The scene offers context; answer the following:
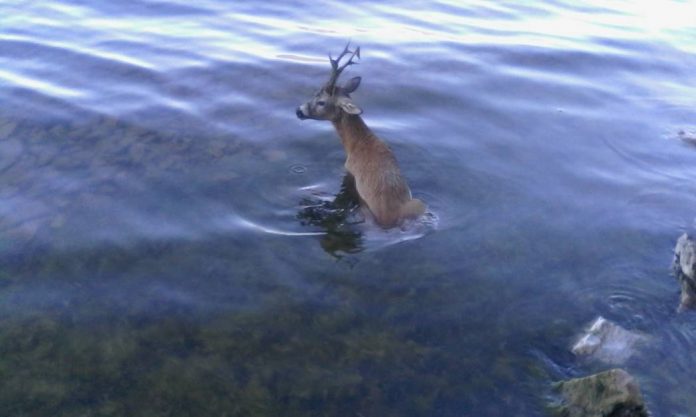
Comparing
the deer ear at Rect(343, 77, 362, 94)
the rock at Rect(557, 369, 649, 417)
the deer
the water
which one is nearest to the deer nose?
the deer

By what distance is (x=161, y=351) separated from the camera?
5.88 meters

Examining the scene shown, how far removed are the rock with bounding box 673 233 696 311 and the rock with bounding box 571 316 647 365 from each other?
65 cm

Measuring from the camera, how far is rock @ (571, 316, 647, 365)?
19.5 ft

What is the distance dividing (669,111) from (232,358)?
25.4 ft

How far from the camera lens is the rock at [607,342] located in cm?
595

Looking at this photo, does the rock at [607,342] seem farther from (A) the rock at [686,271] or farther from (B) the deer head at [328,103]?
(B) the deer head at [328,103]

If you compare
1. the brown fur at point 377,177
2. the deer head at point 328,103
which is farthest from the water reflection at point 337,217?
the deer head at point 328,103

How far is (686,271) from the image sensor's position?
6727 mm

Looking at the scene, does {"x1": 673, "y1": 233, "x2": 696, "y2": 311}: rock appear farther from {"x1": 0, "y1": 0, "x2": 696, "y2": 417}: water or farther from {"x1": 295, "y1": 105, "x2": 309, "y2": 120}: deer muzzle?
{"x1": 295, "y1": 105, "x2": 309, "y2": 120}: deer muzzle

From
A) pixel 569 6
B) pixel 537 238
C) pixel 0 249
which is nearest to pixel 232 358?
pixel 0 249

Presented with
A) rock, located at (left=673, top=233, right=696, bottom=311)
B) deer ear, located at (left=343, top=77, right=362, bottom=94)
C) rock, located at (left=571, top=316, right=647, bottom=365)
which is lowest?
rock, located at (left=571, top=316, right=647, bottom=365)

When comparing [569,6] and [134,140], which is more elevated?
[569,6]

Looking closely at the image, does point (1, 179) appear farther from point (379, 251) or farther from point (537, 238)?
point (537, 238)

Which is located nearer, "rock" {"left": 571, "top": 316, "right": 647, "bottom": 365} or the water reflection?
"rock" {"left": 571, "top": 316, "right": 647, "bottom": 365}
